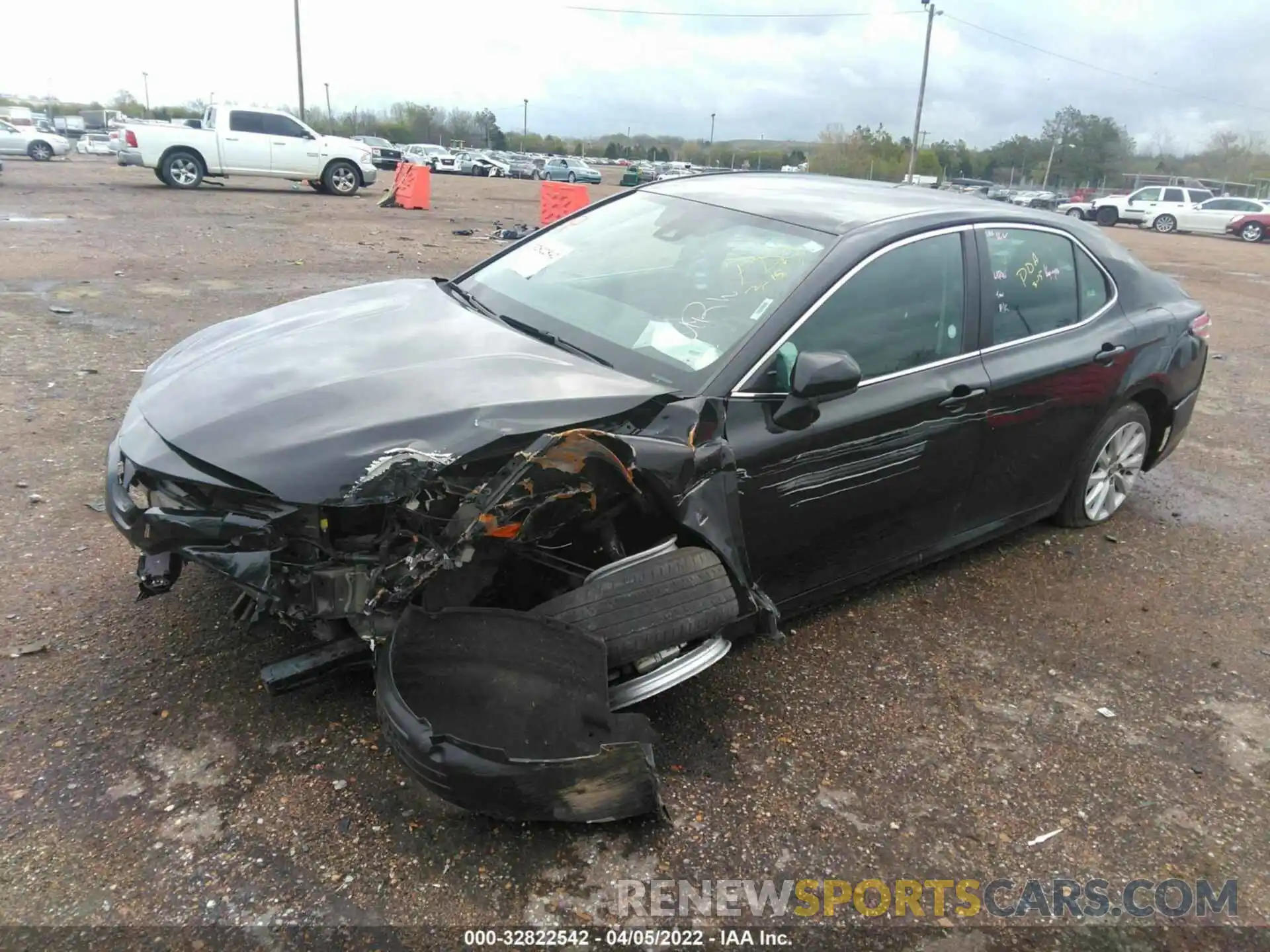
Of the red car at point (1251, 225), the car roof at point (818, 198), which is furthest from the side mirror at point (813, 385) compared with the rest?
the red car at point (1251, 225)

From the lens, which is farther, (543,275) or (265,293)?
(265,293)

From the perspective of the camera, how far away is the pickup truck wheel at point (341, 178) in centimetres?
1962

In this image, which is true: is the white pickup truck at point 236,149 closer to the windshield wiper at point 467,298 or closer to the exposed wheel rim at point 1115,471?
the windshield wiper at point 467,298

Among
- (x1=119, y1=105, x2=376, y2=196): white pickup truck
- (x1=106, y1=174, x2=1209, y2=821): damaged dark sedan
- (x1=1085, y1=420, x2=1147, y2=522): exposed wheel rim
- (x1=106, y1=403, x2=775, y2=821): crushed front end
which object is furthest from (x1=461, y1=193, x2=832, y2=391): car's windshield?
(x1=119, y1=105, x2=376, y2=196): white pickup truck

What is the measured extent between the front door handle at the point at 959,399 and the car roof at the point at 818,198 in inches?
29.3

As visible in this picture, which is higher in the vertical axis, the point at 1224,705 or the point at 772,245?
the point at 772,245

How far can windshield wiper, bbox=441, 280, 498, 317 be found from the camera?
351 cm

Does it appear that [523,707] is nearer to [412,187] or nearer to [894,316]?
[894,316]

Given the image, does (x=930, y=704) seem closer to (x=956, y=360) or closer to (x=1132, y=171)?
(x=956, y=360)

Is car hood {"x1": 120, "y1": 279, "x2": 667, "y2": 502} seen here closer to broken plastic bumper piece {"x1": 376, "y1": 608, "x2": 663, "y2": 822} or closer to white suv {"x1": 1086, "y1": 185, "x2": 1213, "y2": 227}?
broken plastic bumper piece {"x1": 376, "y1": 608, "x2": 663, "y2": 822}

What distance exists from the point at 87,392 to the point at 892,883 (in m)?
5.57

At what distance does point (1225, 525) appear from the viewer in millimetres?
4812

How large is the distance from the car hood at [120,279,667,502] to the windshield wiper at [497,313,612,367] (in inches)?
2.3

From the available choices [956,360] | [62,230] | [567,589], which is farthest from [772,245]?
[62,230]
